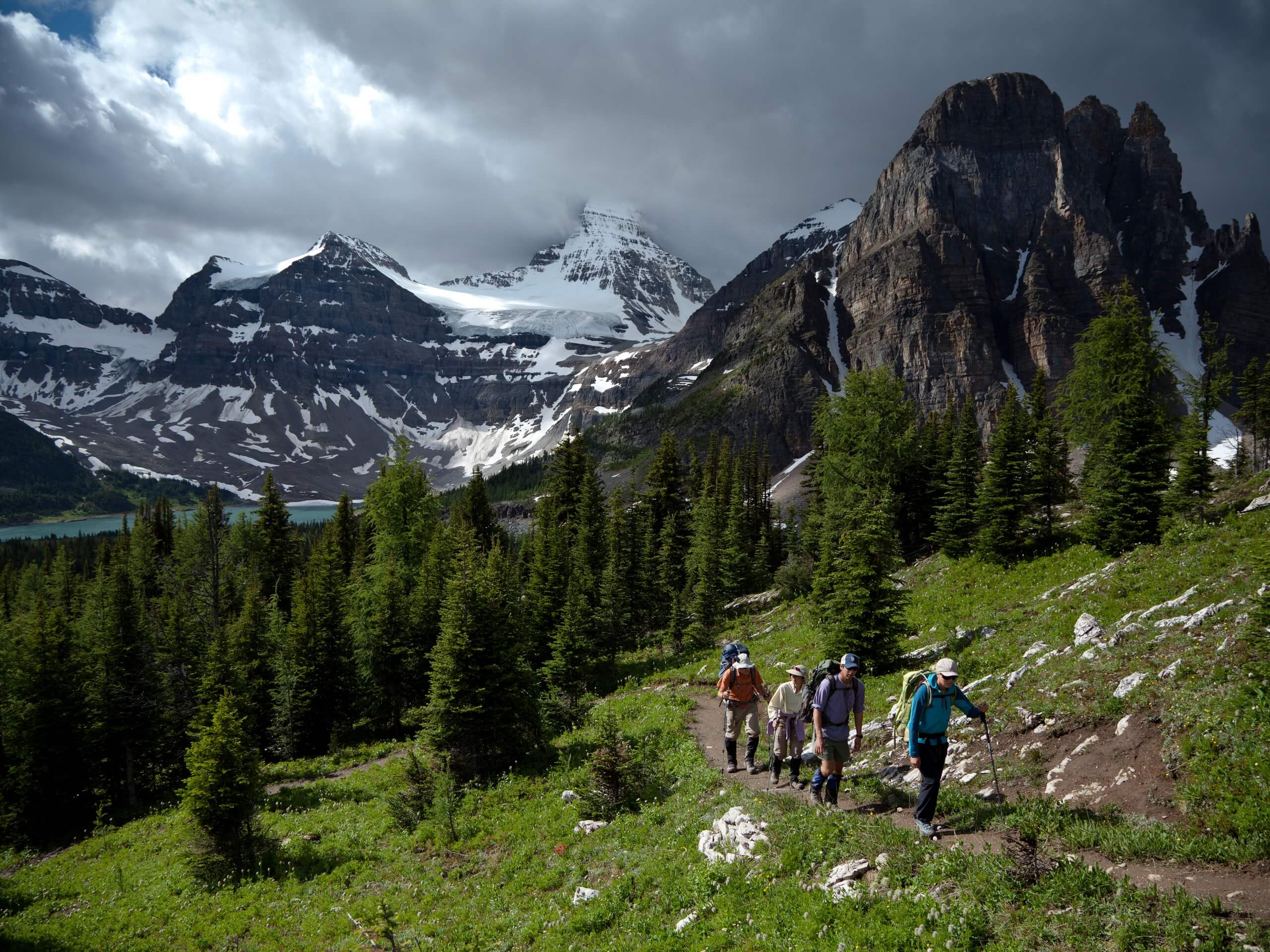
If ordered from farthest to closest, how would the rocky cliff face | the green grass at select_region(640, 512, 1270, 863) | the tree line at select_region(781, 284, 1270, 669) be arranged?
1. the rocky cliff face
2. the tree line at select_region(781, 284, 1270, 669)
3. the green grass at select_region(640, 512, 1270, 863)

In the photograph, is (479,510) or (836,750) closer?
(836,750)

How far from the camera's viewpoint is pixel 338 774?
1047 inches

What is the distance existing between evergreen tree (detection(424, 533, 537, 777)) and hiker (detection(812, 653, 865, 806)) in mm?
12566

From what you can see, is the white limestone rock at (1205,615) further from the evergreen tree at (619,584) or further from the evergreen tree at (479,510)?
the evergreen tree at (479,510)

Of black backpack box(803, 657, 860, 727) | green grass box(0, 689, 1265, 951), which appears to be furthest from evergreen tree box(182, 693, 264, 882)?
black backpack box(803, 657, 860, 727)

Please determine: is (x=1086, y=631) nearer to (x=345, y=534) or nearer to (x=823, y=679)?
(x=823, y=679)

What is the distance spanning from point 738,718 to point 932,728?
580 centimetres

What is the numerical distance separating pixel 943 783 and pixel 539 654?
26.5 m

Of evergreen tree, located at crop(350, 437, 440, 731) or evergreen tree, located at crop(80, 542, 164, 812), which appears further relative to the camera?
evergreen tree, located at crop(350, 437, 440, 731)

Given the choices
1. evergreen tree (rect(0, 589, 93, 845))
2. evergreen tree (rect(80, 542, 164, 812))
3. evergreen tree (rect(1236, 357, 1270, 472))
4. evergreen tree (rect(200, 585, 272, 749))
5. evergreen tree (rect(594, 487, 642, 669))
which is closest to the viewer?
evergreen tree (rect(0, 589, 93, 845))

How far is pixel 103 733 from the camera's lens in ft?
97.4

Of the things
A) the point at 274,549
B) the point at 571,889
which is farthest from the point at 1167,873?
the point at 274,549

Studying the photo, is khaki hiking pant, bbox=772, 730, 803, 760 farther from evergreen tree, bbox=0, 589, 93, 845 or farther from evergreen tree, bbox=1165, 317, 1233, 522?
evergreen tree, bbox=0, 589, 93, 845

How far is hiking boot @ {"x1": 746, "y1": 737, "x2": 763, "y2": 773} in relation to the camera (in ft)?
45.2
